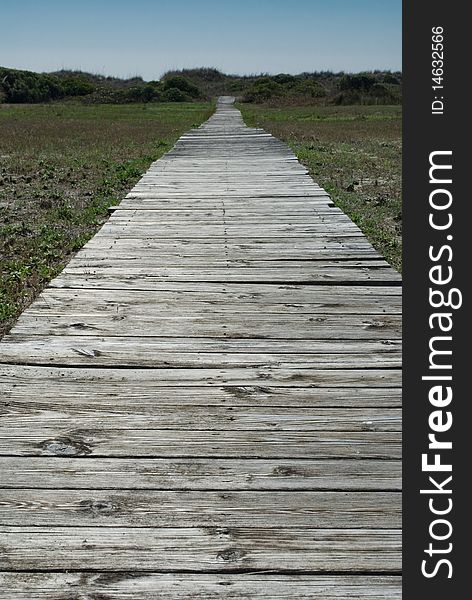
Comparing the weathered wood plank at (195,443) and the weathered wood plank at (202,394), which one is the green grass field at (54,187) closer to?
the weathered wood plank at (202,394)

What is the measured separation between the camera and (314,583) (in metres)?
2.08

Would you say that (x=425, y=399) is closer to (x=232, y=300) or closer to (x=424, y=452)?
(x=424, y=452)

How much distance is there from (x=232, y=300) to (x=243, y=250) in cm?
141

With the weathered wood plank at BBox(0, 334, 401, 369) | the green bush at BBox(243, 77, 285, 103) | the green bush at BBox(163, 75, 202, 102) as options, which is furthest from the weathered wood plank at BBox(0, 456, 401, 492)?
the green bush at BBox(163, 75, 202, 102)

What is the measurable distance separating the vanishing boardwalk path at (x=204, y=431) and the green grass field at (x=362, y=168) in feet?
8.03

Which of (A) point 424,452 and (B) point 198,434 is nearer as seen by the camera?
(A) point 424,452

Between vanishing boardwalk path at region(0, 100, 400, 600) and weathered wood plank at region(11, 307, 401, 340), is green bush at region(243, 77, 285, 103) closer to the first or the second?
vanishing boardwalk path at region(0, 100, 400, 600)

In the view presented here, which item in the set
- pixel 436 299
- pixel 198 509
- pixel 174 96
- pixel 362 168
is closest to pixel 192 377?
pixel 198 509

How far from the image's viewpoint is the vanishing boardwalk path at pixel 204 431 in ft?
7.00

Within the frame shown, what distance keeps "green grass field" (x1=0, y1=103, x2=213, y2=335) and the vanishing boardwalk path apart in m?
1.18

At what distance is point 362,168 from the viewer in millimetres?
14531

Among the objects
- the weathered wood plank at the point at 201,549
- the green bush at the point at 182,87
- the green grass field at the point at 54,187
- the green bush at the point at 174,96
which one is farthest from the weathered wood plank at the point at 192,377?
the green bush at the point at 182,87

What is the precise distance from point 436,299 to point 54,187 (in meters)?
10.1

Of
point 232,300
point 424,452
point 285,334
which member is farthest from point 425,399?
point 232,300
